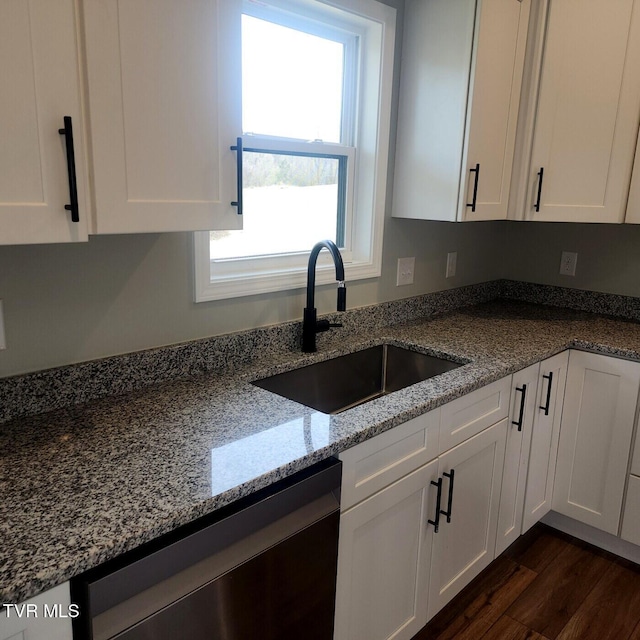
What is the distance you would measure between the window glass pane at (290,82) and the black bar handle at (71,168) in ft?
2.57

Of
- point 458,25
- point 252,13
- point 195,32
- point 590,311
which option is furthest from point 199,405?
point 590,311

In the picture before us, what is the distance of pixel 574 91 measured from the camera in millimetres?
2145

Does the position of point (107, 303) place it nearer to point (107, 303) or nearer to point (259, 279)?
point (107, 303)

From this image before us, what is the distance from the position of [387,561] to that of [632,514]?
3.93 feet

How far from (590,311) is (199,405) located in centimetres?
204

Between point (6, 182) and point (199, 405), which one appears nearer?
point (6, 182)

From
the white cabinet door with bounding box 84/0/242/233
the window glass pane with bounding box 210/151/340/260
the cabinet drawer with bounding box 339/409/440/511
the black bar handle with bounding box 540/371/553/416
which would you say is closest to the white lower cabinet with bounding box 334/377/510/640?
the cabinet drawer with bounding box 339/409/440/511

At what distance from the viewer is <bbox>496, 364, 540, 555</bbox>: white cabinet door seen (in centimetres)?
194

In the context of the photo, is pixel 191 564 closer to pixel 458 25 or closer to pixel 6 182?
pixel 6 182

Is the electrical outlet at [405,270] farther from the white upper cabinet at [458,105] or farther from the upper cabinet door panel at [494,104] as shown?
the upper cabinet door panel at [494,104]

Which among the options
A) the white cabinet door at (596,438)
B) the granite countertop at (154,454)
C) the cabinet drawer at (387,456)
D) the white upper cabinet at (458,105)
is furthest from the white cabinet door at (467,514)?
the white upper cabinet at (458,105)

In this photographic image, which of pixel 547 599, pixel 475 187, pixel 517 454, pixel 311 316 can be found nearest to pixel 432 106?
pixel 475 187

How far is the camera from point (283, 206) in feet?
6.33

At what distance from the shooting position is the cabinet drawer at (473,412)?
5.32ft
